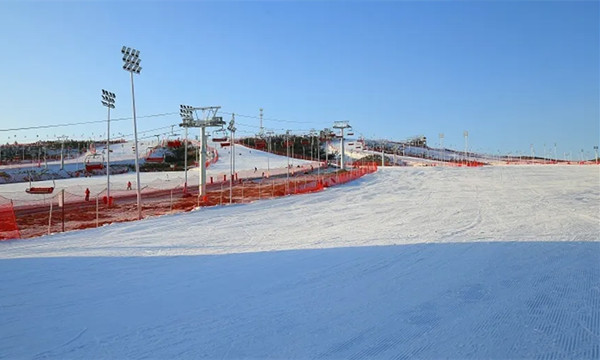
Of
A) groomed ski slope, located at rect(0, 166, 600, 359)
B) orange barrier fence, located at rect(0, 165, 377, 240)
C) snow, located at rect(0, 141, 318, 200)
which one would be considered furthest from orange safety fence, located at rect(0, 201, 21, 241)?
snow, located at rect(0, 141, 318, 200)

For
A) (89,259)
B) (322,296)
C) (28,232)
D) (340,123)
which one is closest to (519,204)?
(322,296)

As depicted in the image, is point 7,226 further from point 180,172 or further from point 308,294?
point 180,172

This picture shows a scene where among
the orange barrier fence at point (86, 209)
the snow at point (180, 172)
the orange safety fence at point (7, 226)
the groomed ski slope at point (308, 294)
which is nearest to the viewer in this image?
the groomed ski slope at point (308, 294)

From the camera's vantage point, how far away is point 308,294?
19.7 feet

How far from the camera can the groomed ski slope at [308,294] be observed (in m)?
4.29

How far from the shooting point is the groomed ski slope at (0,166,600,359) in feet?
14.1

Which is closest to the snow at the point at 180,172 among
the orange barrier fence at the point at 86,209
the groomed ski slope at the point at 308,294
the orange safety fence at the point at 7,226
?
the orange barrier fence at the point at 86,209

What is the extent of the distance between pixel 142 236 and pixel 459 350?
1008 cm

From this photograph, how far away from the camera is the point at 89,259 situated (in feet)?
28.6

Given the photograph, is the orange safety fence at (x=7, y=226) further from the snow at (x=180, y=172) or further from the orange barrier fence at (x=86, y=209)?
the snow at (x=180, y=172)

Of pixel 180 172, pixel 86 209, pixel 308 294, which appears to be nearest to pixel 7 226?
pixel 86 209

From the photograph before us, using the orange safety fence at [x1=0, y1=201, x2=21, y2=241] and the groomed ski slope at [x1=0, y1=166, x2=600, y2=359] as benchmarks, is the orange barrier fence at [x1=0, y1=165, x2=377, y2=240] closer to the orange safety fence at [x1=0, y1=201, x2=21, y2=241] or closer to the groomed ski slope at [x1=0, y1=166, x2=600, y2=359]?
the orange safety fence at [x1=0, y1=201, x2=21, y2=241]

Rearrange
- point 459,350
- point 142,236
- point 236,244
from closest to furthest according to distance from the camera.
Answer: point 459,350 < point 236,244 < point 142,236

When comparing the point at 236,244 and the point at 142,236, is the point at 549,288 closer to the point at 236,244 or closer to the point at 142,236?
the point at 236,244
